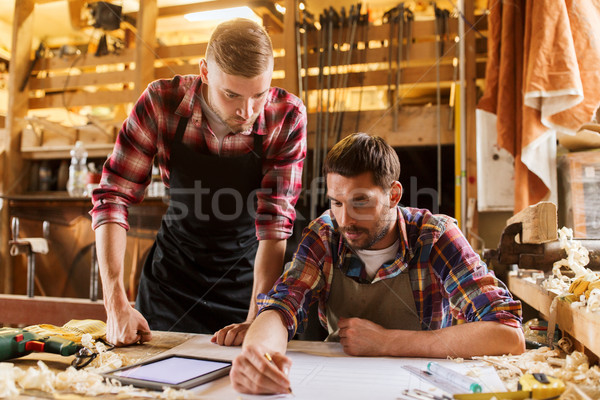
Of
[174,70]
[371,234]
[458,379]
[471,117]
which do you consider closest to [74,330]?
[371,234]

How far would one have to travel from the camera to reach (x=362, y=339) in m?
1.18

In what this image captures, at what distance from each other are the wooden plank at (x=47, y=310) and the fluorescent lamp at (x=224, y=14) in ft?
6.72

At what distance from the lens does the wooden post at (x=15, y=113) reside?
3566mm

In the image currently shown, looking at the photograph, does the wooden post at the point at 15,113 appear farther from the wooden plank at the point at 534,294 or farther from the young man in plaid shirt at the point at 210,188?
the wooden plank at the point at 534,294

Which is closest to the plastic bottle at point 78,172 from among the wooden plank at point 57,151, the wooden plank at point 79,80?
the wooden plank at point 57,151

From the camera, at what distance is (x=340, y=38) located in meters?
3.00

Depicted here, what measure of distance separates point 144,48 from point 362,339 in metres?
2.81

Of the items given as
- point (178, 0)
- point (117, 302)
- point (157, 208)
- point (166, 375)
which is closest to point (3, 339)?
point (117, 302)

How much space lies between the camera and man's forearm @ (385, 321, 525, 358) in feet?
3.76

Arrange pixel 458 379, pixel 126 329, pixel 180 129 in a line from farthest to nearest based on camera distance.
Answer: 1. pixel 180 129
2. pixel 126 329
3. pixel 458 379

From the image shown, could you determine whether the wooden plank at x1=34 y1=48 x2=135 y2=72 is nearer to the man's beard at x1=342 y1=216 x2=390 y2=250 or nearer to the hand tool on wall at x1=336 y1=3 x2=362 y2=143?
the hand tool on wall at x1=336 y1=3 x2=362 y2=143

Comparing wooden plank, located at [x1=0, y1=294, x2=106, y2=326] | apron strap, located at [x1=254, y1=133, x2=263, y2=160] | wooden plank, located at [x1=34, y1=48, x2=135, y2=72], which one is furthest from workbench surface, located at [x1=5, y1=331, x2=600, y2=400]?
wooden plank, located at [x1=34, y1=48, x2=135, y2=72]

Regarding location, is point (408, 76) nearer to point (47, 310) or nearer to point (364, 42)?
point (364, 42)

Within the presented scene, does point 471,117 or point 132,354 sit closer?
point 132,354
